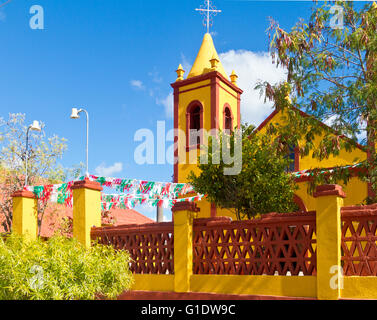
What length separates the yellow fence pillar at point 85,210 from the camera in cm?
1198

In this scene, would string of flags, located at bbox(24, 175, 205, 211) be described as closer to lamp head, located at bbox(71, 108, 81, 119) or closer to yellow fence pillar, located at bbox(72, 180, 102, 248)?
yellow fence pillar, located at bbox(72, 180, 102, 248)

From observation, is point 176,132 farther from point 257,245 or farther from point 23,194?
point 257,245

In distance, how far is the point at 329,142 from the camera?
1116 cm

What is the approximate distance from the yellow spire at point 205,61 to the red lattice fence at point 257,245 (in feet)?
39.7

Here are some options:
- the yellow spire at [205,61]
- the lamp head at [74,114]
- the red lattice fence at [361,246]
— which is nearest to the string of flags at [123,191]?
the lamp head at [74,114]

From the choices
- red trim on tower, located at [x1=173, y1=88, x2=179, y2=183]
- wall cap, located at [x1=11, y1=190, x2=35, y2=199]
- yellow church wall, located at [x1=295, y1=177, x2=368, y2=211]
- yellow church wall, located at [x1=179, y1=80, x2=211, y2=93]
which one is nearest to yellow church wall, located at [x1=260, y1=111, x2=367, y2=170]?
yellow church wall, located at [x1=295, y1=177, x2=368, y2=211]

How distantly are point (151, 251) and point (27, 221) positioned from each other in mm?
4929

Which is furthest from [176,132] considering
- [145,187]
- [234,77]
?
[145,187]

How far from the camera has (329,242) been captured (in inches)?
328

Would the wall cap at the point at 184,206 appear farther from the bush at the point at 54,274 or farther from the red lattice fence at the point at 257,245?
the bush at the point at 54,274

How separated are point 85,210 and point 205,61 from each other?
11.7m
